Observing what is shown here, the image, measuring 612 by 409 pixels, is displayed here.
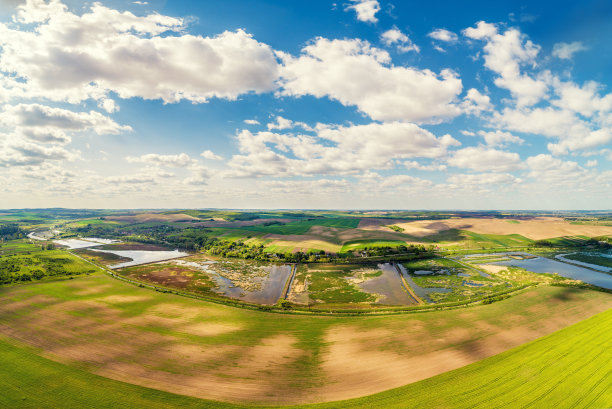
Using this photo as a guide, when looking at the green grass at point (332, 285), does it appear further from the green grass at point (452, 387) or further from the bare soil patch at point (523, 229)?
the bare soil patch at point (523, 229)

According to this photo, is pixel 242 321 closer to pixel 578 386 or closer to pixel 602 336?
pixel 578 386

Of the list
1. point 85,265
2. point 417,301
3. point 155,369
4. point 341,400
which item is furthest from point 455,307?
point 85,265

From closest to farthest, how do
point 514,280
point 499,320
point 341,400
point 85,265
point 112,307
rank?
point 341,400 < point 499,320 < point 112,307 < point 514,280 < point 85,265

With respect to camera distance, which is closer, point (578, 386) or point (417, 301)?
point (578, 386)

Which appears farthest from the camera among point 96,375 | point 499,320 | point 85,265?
point 85,265

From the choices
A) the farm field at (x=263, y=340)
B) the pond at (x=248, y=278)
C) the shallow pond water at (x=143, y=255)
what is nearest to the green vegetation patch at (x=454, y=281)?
the farm field at (x=263, y=340)

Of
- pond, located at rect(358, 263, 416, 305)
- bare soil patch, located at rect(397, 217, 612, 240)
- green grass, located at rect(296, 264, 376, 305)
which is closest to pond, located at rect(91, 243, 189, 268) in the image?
green grass, located at rect(296, 264, 376, 305)
